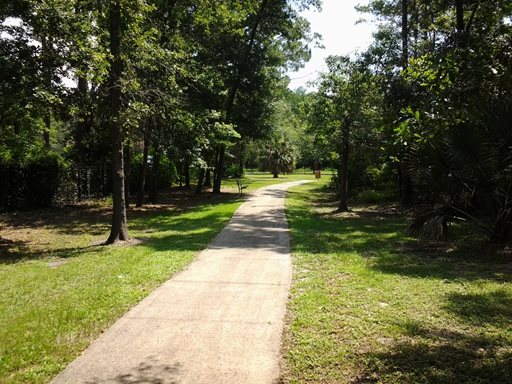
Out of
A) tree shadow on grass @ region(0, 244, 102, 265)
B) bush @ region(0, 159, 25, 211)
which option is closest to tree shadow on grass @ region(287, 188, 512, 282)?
tree shadow on grass @ region(0, 244, 102, 265)

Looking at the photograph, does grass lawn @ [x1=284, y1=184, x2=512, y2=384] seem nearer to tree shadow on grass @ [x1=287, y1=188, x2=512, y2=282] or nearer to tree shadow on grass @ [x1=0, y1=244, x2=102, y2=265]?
tree shadow on grass @ [x1=287, y1=188, x2=512, y2=282]

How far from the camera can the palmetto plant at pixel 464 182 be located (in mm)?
8047

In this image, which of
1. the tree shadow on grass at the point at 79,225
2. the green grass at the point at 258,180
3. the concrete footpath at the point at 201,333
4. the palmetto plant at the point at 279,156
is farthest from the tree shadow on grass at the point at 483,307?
the palmetto plant at the point at 279,156

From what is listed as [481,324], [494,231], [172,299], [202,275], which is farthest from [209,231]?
[481,324]

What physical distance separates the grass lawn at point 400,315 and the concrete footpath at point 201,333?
0.94ft

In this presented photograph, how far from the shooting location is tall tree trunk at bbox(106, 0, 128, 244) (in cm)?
975

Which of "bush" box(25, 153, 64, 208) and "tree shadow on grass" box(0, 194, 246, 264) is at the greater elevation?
"bush" box(25, 153, 64, 208)

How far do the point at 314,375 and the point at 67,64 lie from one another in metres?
8.47

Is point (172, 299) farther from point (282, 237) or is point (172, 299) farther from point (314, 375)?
point (282, 237)

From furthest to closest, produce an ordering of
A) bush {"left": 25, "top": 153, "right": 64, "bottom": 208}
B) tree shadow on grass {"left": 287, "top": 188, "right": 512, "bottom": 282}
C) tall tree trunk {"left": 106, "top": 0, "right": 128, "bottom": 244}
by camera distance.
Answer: bush {"left": 25, "top": 153, "right": 64, "bottom": 208}
tall tree trunk {"left": 106, "top": 0, "right": 128, "bottom": 244}
tree shadow on grass {"left": 287, "top": 188, "right": 512, "bottom": 282}

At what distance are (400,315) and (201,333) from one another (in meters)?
2.33

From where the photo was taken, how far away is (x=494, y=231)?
8812 millimetres

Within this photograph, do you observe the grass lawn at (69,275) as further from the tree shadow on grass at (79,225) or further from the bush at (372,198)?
the bush at (372,198)

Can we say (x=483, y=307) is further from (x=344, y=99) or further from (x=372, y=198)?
(x=372, y=198)
